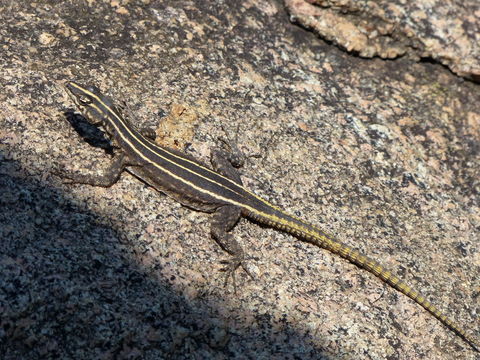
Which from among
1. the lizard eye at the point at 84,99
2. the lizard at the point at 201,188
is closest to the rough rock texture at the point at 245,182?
the lizard at the point at 201,188

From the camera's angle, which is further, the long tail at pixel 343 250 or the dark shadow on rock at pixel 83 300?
the long tail at pixel 343 250

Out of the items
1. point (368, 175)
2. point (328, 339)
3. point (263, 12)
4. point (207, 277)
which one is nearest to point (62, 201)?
point (207, 277)

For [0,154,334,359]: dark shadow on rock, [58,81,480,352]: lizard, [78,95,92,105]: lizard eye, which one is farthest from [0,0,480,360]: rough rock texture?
[78,95,92,105]: lizard eye

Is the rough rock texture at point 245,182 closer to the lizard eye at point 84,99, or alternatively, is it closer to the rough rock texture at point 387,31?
the rough rock texture at point 387,31

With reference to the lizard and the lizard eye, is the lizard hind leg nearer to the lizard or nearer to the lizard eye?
the lizard

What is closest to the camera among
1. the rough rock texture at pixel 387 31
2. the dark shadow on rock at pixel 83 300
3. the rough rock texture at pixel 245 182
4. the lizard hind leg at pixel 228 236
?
the dark shadow on rock at pixel 83 300
